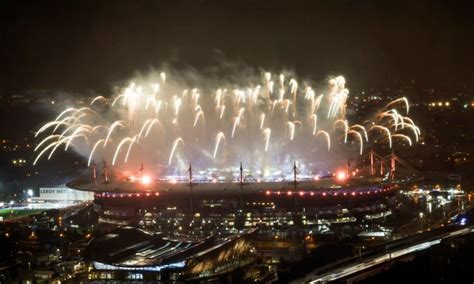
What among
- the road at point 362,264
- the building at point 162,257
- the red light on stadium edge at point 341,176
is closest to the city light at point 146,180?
the red light on stadium edge at point 341,176

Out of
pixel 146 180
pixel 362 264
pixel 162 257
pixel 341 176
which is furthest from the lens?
pixel 146 180

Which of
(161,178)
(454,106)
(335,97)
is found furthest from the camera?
(454,106)

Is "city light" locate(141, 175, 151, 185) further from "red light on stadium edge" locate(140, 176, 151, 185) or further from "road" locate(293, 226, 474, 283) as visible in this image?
"road" locate(293, 226, 474, 283)

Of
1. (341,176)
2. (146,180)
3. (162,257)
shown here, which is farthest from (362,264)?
(146,180)

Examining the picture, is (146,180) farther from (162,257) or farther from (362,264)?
(362,264)

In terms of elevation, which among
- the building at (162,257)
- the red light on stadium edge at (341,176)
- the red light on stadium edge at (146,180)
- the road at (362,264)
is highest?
the red light on stadium edge at (146,180)

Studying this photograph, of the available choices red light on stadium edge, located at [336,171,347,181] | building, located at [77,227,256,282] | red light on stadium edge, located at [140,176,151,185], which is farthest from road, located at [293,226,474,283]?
red light on stadium edge, located at [140,176,151,185]

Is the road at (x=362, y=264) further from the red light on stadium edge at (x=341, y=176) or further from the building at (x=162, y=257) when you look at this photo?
the red light on stadium edge at (x=341, y=176)

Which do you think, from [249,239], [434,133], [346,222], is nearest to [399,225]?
[346,222]

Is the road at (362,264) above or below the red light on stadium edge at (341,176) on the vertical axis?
below

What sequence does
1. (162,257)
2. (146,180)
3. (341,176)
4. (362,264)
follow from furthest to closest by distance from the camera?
(146,180) < (341,176) < (362,264) < (162,257)

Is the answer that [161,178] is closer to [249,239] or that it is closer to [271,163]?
[271,163]
